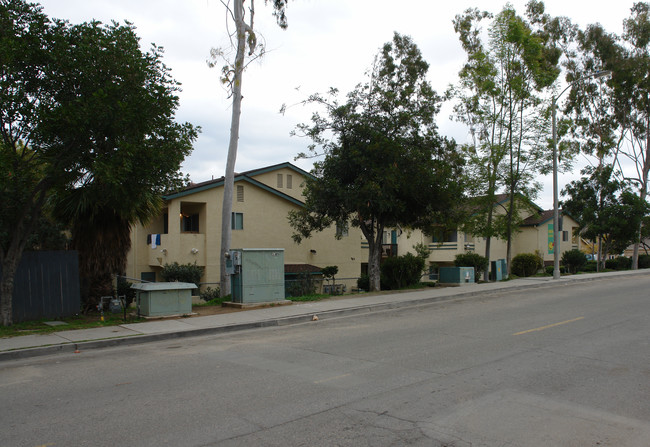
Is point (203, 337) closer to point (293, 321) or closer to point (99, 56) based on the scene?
point (293, 321)

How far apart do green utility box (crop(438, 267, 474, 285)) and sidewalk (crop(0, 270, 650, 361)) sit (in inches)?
181

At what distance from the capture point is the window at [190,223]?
26781 mm

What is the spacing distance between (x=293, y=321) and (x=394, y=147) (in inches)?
322

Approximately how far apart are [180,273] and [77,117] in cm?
1238

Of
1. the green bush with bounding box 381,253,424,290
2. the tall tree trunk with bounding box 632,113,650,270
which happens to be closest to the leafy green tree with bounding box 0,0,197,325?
the green bush with bounding box 381,253,424,290

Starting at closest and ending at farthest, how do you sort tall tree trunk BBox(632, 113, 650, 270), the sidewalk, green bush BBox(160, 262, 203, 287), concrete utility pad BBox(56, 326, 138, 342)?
1. the sidewalk
2. concrete utility pad BBox(56, 326, 138, 342)
3. green bush BBox(160, 262, 203, 287)
4. tall tree trunk BBox(632, 113, 650, 270)

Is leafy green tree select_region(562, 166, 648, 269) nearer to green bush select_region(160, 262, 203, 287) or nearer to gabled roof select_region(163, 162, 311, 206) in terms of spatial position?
gabled roof select_region(163, 162, 311, 206)

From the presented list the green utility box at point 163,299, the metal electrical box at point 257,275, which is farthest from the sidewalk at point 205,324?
the metal electrical box at point 257,275

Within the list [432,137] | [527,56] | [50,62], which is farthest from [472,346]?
[527,56]

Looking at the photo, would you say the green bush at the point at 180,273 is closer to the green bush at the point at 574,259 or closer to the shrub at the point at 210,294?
the shrub at the point at 210,294

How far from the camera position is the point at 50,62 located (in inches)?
441

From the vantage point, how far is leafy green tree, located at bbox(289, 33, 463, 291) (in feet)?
60.8

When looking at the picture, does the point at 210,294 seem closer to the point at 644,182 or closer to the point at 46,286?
the point at 46,286

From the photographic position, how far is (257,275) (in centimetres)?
1517
